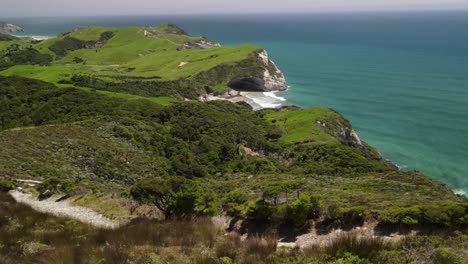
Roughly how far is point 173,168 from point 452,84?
333 ft

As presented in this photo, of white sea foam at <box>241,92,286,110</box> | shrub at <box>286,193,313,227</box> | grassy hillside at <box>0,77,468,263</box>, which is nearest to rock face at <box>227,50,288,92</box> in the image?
white sea foam at <box>241,92,286,110</box>

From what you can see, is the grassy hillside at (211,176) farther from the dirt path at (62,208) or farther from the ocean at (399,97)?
the ocean at (399,97)

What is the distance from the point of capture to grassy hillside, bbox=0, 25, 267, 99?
339 ft

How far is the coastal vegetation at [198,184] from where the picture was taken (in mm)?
8000

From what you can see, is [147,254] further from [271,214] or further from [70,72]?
[70,72]

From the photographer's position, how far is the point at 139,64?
141m

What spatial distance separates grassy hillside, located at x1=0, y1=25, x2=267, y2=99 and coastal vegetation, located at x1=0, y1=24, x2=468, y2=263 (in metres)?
1.80

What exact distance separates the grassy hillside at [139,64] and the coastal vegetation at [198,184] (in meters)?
Result: 1.80

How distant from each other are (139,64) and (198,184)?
12975 centimetres

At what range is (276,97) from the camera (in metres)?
105

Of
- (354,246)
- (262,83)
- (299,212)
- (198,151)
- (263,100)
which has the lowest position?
(198,151)

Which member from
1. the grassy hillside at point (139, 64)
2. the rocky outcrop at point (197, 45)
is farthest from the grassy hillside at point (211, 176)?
the rocky outcrop at point (197, 45)

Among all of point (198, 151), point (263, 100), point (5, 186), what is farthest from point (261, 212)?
point (263, 100)

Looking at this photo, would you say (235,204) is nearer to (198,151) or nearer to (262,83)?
(198,151)
